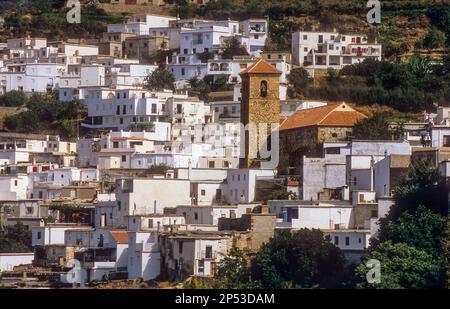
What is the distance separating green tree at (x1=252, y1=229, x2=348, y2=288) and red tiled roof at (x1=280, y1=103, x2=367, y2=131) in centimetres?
1095

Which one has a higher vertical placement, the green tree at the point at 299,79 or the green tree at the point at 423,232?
the green tree at the point at 299,79

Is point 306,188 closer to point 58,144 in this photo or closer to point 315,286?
point 315,286

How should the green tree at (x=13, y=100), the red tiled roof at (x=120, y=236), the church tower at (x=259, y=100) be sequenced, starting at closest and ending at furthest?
the red tiled roof at (x=120, y=236), the church tower at (x=259, y=100), the green tree at (x=13, y=100)

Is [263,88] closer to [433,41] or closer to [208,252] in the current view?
[208,252]

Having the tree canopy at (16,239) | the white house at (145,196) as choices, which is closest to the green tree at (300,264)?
the white house at (145,196)

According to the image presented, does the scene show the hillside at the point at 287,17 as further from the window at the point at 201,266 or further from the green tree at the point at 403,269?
the green tree at the point at 403,269

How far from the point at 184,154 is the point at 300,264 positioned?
14.0 metres

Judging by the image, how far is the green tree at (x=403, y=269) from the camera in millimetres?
41062

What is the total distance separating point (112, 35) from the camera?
2859 inches

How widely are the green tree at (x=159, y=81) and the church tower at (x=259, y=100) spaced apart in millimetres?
8310

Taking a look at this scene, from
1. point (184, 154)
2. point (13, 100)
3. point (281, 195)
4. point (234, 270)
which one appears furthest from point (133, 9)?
point (234, 270)

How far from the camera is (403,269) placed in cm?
4162

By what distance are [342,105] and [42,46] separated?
18.2 metres
